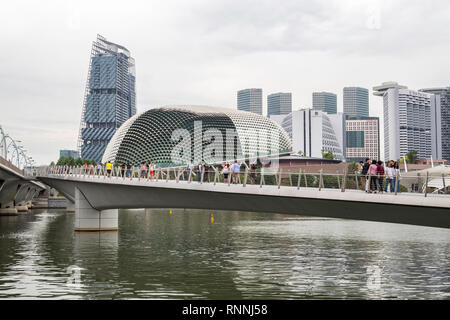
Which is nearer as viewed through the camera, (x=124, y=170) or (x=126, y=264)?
(x=126, y=264)

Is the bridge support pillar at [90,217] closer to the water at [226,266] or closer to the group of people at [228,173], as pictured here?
the water at [226,266]

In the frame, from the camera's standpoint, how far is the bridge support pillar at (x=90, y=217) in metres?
48.6

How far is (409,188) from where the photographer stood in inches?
816

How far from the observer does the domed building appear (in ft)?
516

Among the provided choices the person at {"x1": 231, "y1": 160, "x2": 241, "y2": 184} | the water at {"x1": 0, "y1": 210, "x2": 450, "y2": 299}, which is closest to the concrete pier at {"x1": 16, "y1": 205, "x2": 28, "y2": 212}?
the water at {"x1": 0, "y1": 210, "x2": 450, "y2": 299}

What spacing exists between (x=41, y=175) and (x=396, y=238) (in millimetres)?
49510

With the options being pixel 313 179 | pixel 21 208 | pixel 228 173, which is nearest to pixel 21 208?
pixel 21 208

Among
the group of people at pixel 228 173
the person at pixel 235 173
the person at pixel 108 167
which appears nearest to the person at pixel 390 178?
the group of people at pixel 228 173

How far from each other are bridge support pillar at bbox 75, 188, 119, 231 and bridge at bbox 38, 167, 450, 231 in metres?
4.98

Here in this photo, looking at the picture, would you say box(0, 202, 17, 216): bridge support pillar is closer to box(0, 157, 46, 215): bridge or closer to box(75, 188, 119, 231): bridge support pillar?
box(0, 157, 46, 215): bridge

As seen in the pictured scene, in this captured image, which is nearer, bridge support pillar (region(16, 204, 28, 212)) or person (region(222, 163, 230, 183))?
person (region(222, 163, 230, 183))

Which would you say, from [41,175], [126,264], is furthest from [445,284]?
[41,175]

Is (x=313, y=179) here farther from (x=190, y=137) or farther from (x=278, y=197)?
(x=190, y=137)
